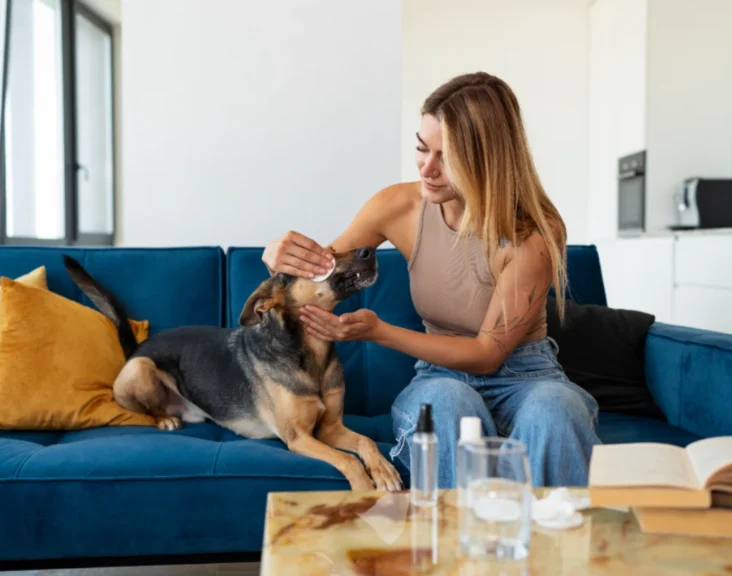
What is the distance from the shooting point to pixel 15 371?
213cm

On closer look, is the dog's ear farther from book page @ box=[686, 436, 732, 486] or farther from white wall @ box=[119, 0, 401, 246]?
book page @ box=[686, 436, 732, 486]

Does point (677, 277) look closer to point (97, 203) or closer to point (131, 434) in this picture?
point (131, 434)

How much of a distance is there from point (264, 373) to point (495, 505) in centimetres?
128

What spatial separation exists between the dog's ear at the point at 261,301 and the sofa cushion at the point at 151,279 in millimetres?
514

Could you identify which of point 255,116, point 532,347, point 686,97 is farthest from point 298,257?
point 686,97

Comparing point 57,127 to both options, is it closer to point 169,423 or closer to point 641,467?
point 169,423

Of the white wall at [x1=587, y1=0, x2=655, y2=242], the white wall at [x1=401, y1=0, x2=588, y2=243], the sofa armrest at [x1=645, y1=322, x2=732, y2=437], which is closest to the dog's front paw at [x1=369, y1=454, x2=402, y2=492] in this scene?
the sofa armrest at [x1=645, y1=322, x2=732, y2=437]

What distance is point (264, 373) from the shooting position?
222 cm

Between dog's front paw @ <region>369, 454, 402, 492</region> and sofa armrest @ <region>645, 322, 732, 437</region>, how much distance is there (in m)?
0.87

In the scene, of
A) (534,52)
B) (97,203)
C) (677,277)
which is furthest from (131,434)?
(534,52)

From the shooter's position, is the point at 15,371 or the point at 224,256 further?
the point at 224,256

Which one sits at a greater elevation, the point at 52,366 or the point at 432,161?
the point at 432,161

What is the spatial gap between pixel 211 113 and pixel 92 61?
4334 millimetres

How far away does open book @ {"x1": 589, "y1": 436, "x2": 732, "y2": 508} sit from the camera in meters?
1.09
